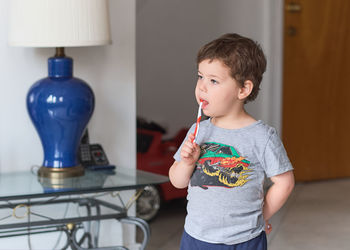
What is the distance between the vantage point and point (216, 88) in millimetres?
1468

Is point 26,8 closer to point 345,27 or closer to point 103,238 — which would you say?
point 103,238

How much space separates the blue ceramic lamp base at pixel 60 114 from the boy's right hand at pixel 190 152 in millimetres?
829

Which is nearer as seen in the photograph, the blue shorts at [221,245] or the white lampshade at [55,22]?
the blue shorts at [221,245]

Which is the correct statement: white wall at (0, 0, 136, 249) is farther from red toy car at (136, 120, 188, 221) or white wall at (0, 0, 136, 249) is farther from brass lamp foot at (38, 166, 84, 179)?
red toy car at (136, 120, 188, 221)

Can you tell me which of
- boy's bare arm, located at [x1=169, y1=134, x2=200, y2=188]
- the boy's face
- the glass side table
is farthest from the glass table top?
the boy's face

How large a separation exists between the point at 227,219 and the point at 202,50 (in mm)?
415

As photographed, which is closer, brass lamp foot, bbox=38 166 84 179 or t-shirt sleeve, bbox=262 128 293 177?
t-shirt sleeve, bbox=262 128 293 177

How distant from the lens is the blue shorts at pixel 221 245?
149cm

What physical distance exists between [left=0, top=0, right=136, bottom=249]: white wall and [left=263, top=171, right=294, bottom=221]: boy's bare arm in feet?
3.80

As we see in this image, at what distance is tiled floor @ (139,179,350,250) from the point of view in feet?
9.99

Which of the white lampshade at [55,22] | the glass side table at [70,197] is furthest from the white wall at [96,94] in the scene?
the white lampshade at [55,22]

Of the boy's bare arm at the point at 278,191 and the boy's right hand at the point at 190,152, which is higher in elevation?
the boy's right hand at the point at 190,152

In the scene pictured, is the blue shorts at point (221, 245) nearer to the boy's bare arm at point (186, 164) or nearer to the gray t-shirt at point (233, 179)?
the gray t-shirt at point (233, 179)

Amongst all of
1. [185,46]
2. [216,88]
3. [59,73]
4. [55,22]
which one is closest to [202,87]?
[216,88]
